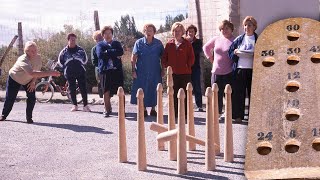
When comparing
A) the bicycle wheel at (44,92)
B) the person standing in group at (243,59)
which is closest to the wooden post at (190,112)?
the person standing in group at (243,59)

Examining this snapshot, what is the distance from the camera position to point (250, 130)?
629 mm

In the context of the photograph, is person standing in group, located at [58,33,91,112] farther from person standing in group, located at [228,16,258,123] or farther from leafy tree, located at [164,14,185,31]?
leafy tree, located at [164,14,185,31]

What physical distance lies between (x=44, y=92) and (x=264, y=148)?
8.27 m

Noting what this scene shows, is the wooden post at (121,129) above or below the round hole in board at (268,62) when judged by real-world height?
below

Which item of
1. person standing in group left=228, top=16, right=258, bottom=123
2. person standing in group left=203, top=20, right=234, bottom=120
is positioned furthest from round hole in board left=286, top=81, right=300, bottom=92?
person standing in group left=203, top=20, right=234, bottom=120

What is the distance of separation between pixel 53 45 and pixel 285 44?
10263mm

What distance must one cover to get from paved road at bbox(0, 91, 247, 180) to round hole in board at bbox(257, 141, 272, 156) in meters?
1.34

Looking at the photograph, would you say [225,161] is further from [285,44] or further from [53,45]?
[53,45]

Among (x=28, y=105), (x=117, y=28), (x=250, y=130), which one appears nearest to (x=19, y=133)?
(x=28, y=105)

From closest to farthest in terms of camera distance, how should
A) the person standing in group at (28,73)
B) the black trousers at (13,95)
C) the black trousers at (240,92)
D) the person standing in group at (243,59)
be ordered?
the person standing in group at (243,59), the black trousers at (240,92), the person standing in group at (28,73), the black trousers at (13,95)

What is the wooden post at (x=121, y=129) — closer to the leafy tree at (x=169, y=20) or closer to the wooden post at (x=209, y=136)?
the wooden post at (x=209, y=136)

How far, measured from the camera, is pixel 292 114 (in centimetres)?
63

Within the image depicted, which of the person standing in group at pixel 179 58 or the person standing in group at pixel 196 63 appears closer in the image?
the person standing in group at pixel 179 58

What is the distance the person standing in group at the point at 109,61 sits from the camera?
19.7 feet
